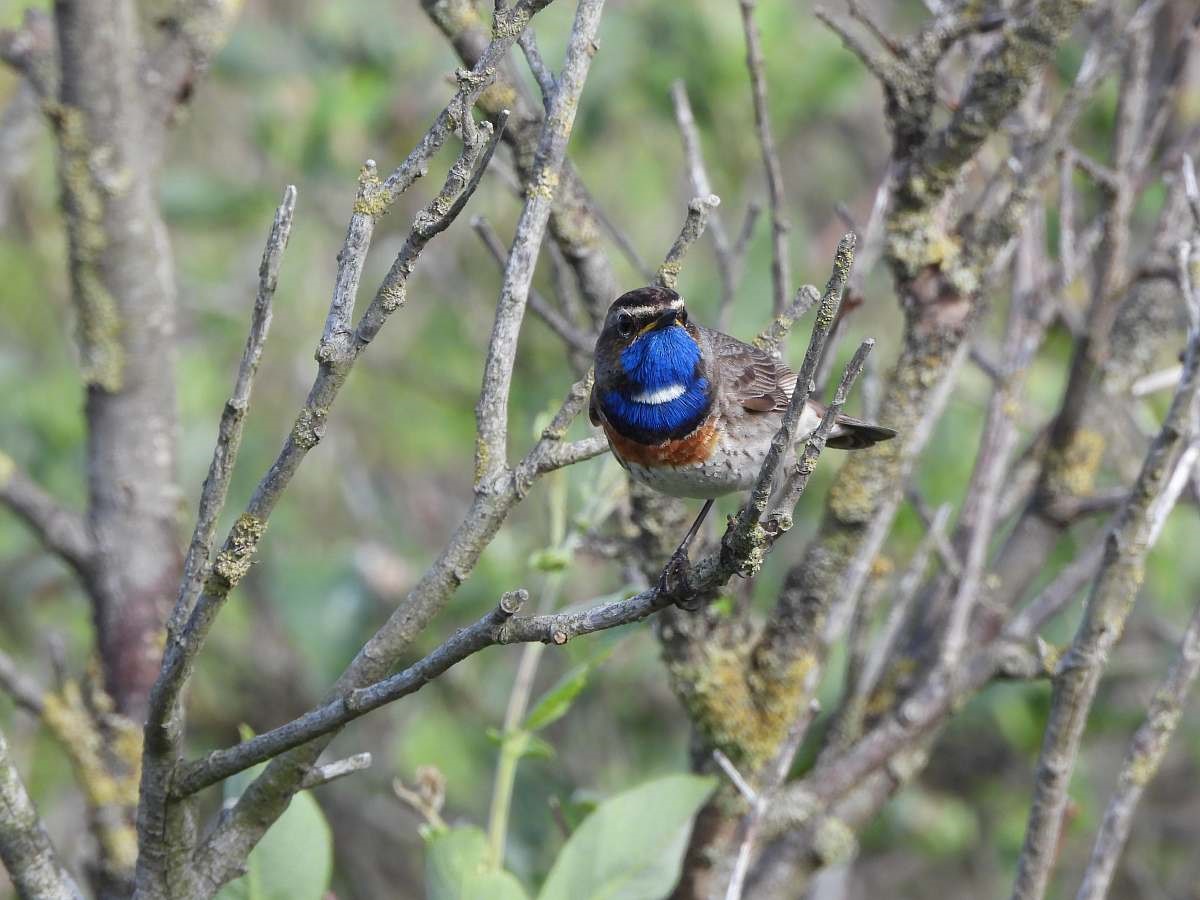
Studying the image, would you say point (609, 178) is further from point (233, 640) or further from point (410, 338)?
point (233, 640)

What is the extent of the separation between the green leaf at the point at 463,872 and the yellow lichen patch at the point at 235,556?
2.63 ft

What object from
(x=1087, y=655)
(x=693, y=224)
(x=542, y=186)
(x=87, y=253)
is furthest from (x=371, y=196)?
(x=87, y=253)

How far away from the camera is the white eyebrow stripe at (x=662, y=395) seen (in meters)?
3.15

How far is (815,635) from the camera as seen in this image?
10.3 ft

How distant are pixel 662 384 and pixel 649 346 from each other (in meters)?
0.10

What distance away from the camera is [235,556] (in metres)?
2.03

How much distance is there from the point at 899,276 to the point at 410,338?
4.39 metres

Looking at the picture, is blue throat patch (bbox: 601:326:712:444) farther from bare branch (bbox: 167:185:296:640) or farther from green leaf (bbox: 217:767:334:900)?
bare branch (bbox: 167:185:296:640)

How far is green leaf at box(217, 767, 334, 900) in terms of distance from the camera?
8.28 ft

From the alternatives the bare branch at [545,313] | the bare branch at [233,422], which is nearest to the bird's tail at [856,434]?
the bare branch at [545,313]

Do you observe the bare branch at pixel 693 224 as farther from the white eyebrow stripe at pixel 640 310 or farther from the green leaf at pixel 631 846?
the green leaf at pixel 631 846

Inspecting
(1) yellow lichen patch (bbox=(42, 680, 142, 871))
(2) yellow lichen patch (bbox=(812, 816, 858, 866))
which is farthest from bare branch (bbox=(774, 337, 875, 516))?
(1) yellow lichen patch (bbox=(42, 680, 142, 871))

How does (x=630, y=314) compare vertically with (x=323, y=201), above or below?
below

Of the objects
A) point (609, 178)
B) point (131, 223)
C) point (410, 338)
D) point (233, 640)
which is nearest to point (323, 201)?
point (410, 338)
